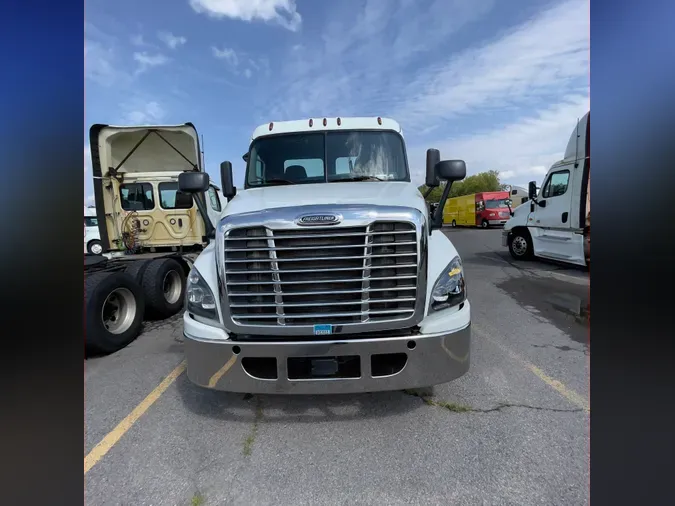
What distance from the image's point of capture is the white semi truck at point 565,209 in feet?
26.7

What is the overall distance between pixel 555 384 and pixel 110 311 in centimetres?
538

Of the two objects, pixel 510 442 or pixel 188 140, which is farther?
pixel 188 140

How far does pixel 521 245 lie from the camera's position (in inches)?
436

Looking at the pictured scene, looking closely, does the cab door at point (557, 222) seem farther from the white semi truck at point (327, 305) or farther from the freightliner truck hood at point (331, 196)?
the white semi truck at point (327, 305)

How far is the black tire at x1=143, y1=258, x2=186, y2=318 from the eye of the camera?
5391 millimetres

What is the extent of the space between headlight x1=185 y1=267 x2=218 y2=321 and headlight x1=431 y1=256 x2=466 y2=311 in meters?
1.67

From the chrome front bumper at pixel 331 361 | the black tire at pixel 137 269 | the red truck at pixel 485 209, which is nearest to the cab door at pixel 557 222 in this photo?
the chrome front bumper at pixel 331 361

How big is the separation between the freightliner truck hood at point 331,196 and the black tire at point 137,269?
117 inches

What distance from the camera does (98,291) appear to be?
4.11 m

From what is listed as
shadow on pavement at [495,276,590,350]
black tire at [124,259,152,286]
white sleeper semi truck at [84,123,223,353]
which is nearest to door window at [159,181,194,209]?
white sleeper semi truck at [84,123,223,353]

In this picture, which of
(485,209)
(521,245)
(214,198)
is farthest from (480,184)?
(214,198)
